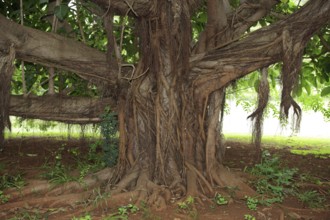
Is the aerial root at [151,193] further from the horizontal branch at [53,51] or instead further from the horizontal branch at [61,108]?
the horizontal branch at [53,51]

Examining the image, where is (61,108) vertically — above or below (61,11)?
below

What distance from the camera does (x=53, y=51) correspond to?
4.07 meters

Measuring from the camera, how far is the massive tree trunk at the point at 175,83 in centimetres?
401

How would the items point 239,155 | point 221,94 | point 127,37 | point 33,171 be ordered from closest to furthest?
point 221,94
point 33,171
point 127,37
point 239,155

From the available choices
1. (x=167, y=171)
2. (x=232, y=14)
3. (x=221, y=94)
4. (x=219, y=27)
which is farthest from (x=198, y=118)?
(x=232, y=14)

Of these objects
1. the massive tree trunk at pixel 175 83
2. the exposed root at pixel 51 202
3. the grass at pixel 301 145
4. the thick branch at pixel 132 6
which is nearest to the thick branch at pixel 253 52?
the massive tree trunk at pixel 175 83

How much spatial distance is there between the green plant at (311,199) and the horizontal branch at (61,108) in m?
2.28

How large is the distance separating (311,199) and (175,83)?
1.85 meters

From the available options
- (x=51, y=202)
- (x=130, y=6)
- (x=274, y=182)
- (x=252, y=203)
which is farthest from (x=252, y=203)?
(x=130, y=6)

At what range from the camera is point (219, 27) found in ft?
15.4

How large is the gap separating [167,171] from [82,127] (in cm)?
146

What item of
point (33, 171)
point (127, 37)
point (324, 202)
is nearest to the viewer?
point (324, 202)

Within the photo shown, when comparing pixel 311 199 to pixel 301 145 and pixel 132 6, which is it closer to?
pixel 132 6

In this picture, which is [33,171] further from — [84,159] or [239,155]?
[239,155]
